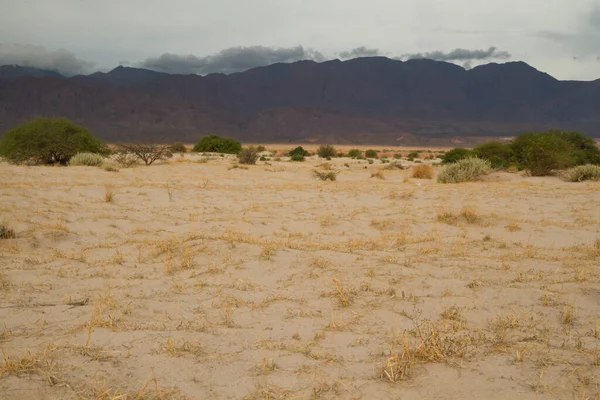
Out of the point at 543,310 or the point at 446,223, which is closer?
the point at 543,310

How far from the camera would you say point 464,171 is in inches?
623

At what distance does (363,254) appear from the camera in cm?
591

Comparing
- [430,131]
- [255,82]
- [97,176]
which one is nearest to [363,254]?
[97,176]

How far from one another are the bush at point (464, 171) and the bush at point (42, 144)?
16.2 m

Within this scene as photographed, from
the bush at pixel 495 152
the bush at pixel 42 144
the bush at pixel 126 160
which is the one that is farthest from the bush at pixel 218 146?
the bush at pixel 495 152

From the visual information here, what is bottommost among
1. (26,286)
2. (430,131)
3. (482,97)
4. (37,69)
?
(26,286)

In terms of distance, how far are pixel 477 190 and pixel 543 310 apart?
8571 millimetres

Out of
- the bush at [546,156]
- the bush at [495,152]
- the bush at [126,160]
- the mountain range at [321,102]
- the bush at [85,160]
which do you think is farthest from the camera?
the mountain range at [321,102]

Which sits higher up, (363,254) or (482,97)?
(482,97)

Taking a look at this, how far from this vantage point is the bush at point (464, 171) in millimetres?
15672

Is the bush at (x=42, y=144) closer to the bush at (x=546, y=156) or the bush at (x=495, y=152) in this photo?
the bush at (x=546, y=156)

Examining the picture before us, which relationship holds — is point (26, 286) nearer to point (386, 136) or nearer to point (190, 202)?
point (190, 202)

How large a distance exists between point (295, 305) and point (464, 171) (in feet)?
43.7

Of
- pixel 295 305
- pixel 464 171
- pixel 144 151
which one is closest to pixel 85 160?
pixel 144 151
